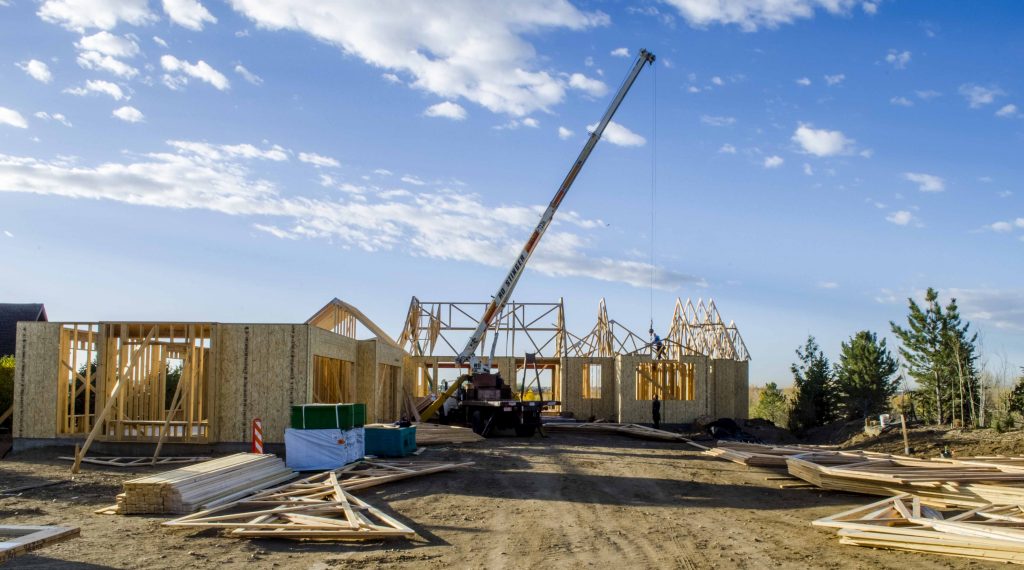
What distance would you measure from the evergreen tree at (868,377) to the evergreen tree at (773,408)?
4.73 metres

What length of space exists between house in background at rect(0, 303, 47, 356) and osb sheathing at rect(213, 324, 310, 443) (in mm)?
16558

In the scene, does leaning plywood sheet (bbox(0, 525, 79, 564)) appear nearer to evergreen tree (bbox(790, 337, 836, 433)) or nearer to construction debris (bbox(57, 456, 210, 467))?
construction debris (bbox(57, 456, 210, 467))

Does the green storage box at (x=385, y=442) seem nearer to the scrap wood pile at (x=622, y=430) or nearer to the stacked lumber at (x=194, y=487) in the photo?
the stacked lumber at (x=194, y=487)

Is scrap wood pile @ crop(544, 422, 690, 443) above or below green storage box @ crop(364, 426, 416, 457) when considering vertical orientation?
below

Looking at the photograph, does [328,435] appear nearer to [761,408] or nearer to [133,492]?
[133,492]

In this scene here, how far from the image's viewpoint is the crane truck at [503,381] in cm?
2464

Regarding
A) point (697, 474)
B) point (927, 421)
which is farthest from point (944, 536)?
point (927, 421)

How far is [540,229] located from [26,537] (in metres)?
20.1

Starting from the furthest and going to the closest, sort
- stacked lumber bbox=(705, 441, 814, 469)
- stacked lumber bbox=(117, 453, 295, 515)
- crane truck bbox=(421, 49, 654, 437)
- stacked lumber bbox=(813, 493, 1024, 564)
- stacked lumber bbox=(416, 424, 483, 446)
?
crane truck bbox=(421, 49, 654, 437)
stacked lumber bbox=(416, 424, 483, 446)
stacked lumber bbox=(705, 441, 814, 469)
stacked lumber bbox=(117, 453, 295, 515)
stacked lumber bbox=(813, 493, 1024, 564)

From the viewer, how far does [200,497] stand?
11383mm

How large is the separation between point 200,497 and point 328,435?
12.9 feet

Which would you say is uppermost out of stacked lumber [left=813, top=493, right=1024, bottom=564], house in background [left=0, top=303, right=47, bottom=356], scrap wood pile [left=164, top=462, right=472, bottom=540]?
house in background [left=0, top=303, right=47, bottom=356]

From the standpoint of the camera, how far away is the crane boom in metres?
26.9

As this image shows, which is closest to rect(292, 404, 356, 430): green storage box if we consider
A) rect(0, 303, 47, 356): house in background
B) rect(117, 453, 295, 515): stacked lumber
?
rect(117, 453, 295, 515): stacked lumber
